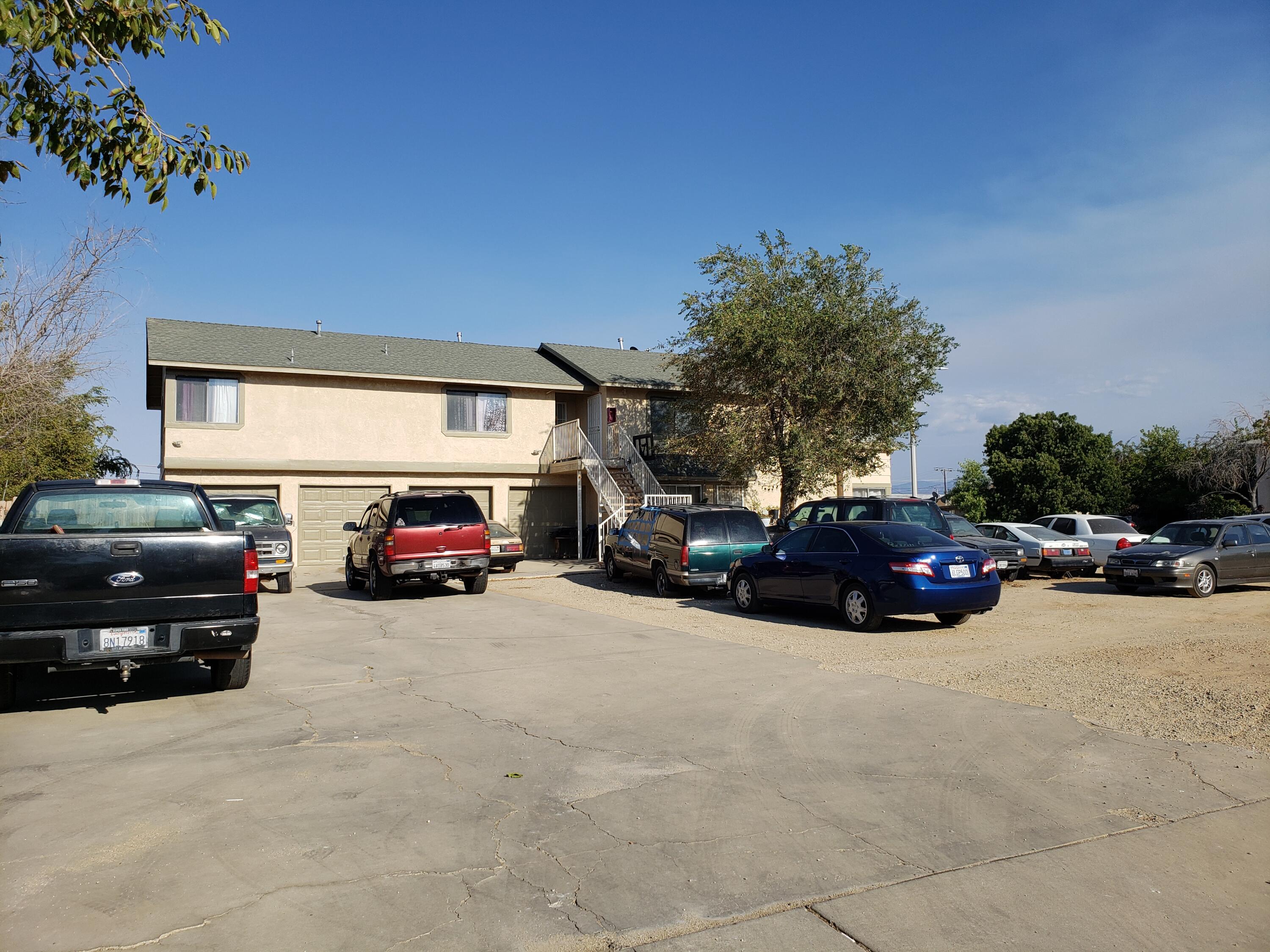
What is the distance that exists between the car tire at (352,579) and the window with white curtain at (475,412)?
8.97 meters

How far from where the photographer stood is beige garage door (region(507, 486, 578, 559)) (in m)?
28.3

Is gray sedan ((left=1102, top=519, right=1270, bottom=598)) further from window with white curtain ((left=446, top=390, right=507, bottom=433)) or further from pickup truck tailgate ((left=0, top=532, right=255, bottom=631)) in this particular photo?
window with white curtain ((left=446, top=390, right=507, bottom=433))

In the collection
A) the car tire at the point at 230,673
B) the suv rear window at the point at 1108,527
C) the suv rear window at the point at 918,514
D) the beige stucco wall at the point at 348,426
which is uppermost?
the beige stucco wall at the point at 348,426

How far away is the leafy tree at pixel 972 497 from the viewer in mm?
35188

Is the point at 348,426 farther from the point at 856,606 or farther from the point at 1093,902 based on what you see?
the point at 1093,902

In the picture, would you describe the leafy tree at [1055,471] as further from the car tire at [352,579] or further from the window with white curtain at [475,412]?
the car tire at [352,579]

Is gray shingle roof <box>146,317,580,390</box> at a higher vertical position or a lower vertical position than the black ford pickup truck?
higher

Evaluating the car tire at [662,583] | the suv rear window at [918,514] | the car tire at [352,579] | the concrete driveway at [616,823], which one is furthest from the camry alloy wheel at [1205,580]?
the car tire at [352,579]

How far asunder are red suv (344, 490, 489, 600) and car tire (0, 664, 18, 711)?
816 cm

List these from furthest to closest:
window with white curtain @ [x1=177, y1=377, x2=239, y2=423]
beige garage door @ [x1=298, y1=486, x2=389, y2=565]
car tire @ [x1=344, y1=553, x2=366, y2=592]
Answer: beige garage door @ [x1=298, y1=486, x2=389, y2=565] → window with white curtain @ [x1=177, y1=377, x2=239, y2=423] → car tire @ [x1=344, y1=553, x2=366, y2=592]

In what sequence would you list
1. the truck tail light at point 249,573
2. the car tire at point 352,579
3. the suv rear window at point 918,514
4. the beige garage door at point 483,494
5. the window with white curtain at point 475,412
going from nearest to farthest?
the truck tail light at point 249,573, the suv rear window at point 918,514, the car tire at point 352,579, the window with white curtain at point 475,412, the beige garage door at point 483,494

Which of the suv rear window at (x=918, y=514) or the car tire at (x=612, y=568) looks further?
the car tire at (x=612, y=568)

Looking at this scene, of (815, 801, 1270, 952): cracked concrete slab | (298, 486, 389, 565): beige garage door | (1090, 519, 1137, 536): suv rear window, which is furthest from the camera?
(298, 486, 389, 565): beige garage door


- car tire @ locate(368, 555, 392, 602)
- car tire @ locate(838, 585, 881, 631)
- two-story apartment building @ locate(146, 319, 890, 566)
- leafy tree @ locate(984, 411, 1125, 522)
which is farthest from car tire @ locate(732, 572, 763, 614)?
leafy tree @ locate(984, 411, 1125, 522)
